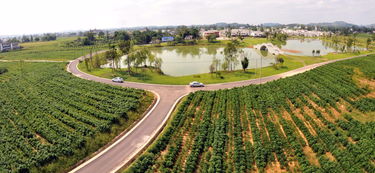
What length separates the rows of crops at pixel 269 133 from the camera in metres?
22.2

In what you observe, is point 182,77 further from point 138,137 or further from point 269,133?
point 269,133

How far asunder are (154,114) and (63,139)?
13176 mm

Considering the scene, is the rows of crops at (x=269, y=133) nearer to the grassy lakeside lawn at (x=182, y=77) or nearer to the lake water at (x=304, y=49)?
the grassy lakeside lawn at (x=182, y=77)

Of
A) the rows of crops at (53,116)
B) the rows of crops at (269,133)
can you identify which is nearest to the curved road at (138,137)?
the rows of crops at (269,133)

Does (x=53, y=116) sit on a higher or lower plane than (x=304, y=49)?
lower

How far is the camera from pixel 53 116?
34.3 m

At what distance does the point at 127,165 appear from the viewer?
2267 centimetres

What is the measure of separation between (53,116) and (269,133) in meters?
34.4

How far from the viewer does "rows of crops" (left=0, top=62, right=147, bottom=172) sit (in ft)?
82.0

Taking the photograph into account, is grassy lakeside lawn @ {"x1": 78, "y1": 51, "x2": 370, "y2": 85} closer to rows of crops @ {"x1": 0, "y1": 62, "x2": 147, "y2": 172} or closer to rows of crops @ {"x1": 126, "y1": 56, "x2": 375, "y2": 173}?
rows of crops @ {"x1": 0, "y1": 62, "x2": 147, "y2": 172}

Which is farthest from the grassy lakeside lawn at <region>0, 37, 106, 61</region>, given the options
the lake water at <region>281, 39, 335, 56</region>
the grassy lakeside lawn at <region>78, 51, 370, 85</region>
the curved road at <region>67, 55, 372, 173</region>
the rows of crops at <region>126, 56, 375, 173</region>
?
the lake water at <region>281, 39, 335, 56</region>

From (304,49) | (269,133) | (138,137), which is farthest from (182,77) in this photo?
(304,49)

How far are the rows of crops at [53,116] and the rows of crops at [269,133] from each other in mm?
9974

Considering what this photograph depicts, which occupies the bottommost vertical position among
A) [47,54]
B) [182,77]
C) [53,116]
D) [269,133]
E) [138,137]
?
[138,137]
